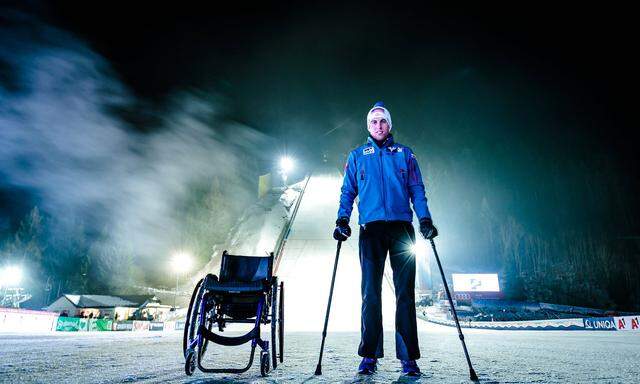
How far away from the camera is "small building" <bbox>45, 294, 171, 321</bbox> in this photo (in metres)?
32.4

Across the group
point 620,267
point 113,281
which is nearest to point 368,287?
point 113,281

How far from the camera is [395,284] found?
3.04m

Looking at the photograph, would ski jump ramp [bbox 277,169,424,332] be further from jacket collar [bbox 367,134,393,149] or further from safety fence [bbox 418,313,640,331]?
jacket collar [bbox 367,134,393,149]

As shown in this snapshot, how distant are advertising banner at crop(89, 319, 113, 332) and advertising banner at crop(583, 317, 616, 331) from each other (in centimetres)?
2619

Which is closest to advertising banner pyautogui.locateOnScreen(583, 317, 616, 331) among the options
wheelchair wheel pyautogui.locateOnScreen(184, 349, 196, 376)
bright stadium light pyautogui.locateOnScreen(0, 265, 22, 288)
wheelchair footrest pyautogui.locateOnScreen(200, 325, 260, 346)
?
wheelchair footrest pyautogui.locateOnScreen(200, 325, 260, 346)

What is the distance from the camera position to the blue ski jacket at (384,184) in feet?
10.3

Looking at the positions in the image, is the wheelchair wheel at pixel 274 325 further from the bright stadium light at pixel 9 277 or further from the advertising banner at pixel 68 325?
the bright stadium light at pixel 9 277

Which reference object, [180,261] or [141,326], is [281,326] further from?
[180,261]

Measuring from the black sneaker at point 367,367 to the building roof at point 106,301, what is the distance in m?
38.8

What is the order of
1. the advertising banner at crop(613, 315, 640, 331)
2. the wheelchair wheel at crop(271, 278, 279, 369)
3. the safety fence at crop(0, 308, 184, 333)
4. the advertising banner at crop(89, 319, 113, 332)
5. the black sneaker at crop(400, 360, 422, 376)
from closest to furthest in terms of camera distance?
the black sneaker at crop(400, 360, 422, 376) < the wheelchair wheel at crop(271, 278, 279, 369) < the safety fence at crop(0, 308, 184, 333) < the advertising banner at crop(613, 315, 640, 331) < the advertising banner at crop(89, 319, 113, 332)

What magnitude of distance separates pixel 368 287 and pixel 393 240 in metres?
0.49

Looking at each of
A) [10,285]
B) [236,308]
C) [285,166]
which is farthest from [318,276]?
[10,285]

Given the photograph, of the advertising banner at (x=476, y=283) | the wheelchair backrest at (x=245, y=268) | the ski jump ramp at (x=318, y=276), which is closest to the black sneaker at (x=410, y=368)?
the wheelchair backrest at (x=245, y=268)

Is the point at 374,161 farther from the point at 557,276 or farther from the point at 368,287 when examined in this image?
the point at 557,276
